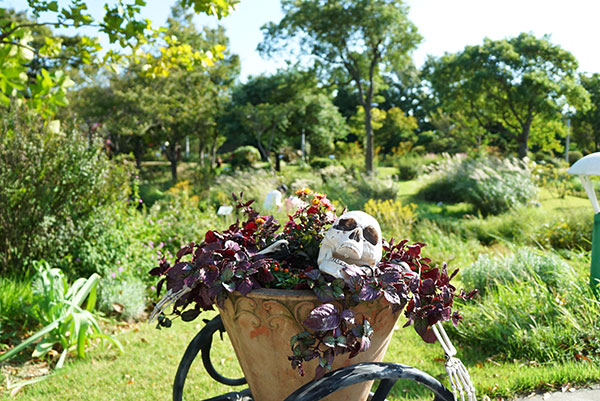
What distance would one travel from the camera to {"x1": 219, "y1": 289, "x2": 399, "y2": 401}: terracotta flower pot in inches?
50.9

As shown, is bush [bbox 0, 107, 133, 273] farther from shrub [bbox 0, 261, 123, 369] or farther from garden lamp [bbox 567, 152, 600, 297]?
garden lamp [bbox 567, 152, 600, 297]

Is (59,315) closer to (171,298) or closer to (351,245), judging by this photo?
(171,298)

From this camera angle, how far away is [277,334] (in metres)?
1.33

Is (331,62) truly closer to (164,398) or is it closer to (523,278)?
(523,278)

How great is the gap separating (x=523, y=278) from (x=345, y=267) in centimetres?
321

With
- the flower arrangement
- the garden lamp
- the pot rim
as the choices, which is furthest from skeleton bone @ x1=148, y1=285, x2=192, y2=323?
the garden lamp

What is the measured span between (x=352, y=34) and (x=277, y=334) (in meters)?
13.9

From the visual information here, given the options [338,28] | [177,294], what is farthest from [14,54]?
[338,28]


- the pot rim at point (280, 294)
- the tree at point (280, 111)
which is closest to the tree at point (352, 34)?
the tree at point (280, 111)

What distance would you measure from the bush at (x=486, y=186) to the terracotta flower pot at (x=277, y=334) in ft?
25.9

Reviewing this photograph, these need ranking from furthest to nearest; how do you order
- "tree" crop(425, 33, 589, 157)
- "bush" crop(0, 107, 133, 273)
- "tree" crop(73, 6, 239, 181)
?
"tree" crop(425, 33, 589, 157), "tree" crop(73, 6, 239, 181), "bush" crop(0, 107, 133, 273)

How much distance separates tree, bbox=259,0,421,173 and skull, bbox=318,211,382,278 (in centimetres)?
1234

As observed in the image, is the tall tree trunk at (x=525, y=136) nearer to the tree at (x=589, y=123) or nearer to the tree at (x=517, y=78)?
the tree at (x=517, y=78)

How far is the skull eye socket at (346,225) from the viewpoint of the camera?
134 centimetres
